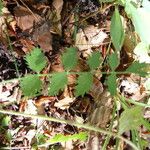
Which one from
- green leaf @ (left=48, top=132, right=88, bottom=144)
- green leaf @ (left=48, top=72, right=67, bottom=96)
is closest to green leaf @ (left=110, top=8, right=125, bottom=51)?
green leaf @ (left=48, top=72, right=67, bottom=96)

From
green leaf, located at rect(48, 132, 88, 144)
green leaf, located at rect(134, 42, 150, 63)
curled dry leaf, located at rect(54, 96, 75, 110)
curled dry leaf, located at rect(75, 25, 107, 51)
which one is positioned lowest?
green leaf, located at rect(48, 132, 88, 144)

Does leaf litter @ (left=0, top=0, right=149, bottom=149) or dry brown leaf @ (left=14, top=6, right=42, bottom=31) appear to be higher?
dry brown leaf @ (left=14, top=6, right=42, bottom=31)

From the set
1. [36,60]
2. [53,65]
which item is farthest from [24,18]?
[36,60]

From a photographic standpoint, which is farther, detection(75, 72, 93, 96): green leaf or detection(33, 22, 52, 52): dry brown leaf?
detection(33, 22, 52, 52): dry brown leaf

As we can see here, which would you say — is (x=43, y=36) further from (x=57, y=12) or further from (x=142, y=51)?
(x=142, y=51)

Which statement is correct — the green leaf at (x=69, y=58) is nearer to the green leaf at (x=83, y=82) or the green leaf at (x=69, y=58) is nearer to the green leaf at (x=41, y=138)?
the green leaf at (x=83, y=82)

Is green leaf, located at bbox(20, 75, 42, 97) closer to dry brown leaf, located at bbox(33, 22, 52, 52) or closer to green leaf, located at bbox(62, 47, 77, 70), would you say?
green leaf, located at bbox(62, 47, 77, 70)

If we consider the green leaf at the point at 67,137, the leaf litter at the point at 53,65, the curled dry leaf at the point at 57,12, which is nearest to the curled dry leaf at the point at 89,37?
the leaf litter at the point at 53,65

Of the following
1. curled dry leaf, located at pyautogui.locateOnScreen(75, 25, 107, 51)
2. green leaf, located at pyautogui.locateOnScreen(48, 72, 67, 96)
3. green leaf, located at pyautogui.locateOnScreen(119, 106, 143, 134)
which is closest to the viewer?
green leaf, located at pyautogui.locateOnScreen(48, 72, 67, 96)
